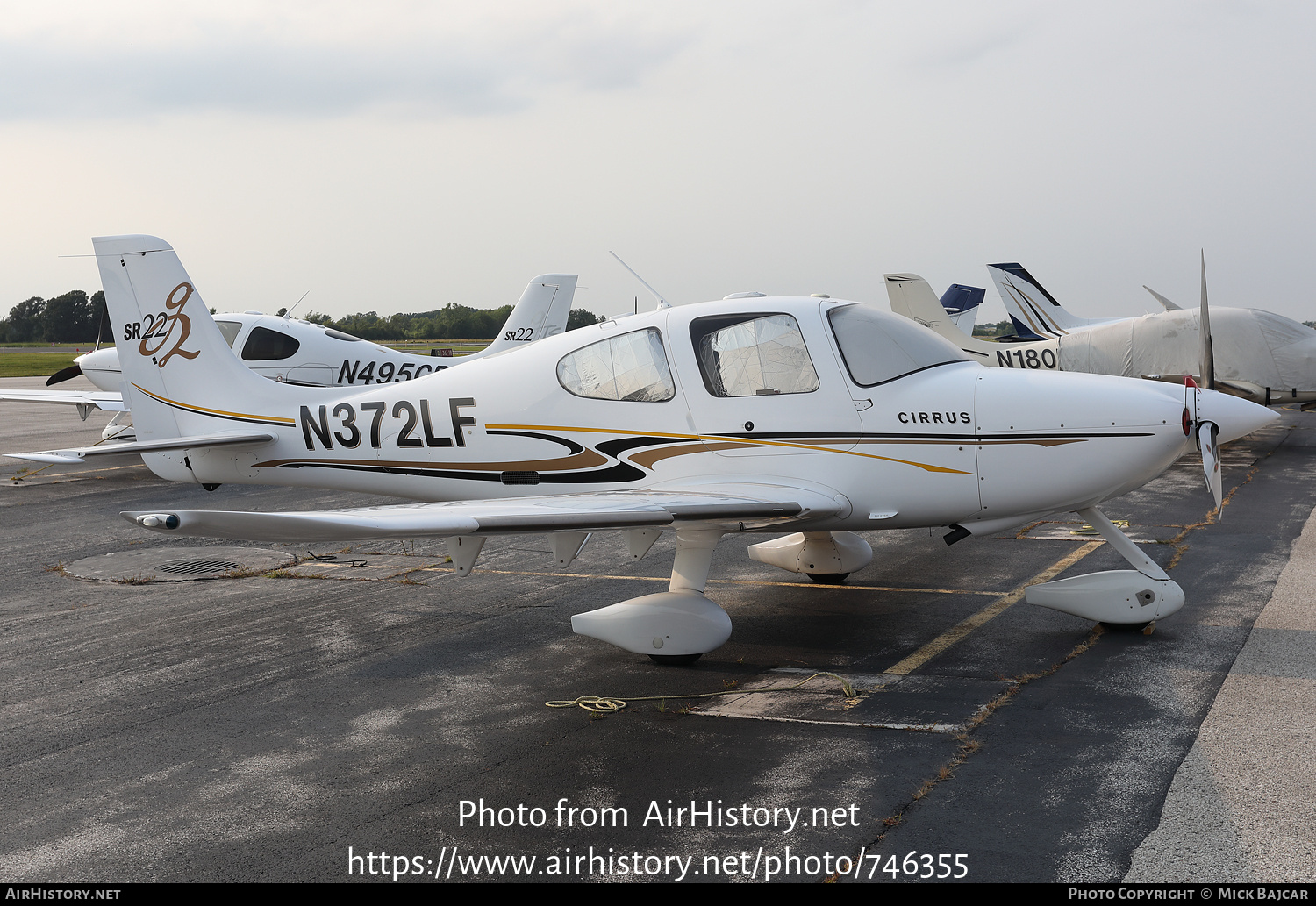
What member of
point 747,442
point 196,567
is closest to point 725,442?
point 747,442

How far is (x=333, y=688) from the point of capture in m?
6.42

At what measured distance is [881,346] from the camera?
7156 mm

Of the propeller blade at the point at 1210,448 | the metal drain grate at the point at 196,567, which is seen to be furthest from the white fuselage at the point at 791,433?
the metal drain grate at the point at 196,567

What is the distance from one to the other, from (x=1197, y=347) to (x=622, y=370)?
16452 millimetres

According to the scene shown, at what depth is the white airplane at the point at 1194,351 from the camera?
19062 mm

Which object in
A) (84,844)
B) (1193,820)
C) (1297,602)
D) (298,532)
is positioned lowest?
(1297,602)

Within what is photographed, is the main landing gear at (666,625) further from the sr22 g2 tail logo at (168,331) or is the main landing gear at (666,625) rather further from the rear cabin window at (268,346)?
the rear cabin window at (268,346)

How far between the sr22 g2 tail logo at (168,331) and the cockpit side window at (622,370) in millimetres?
3685

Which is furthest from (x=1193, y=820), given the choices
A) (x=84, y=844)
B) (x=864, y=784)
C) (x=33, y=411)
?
(x=33, y=411)

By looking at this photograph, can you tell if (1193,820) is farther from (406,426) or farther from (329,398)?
(329,398)

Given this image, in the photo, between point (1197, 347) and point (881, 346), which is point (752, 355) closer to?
point (881, 346)

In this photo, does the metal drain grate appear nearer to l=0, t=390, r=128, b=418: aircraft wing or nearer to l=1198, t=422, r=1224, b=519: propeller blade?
l=1198, t=422, r=1224, b=519: propeller blade

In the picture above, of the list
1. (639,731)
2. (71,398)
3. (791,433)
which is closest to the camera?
(639,731)

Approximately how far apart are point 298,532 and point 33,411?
3172cm
